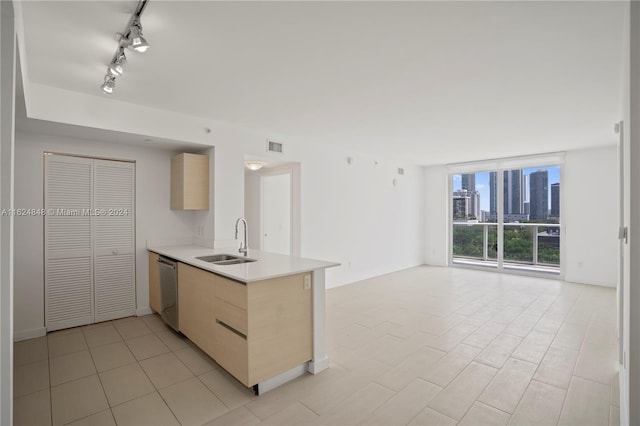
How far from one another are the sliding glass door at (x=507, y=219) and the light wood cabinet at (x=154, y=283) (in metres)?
6.71

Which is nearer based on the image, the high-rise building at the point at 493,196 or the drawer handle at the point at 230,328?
the drawer handle at the point at 230,328

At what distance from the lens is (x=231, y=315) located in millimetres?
2459

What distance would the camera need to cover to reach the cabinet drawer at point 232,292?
2314 mm

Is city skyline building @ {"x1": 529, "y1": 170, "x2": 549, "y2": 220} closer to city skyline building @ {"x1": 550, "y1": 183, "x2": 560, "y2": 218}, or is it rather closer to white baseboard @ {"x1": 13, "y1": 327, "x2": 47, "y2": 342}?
city skyline building @ {"x1": 550, "y1": 183, "x2": 560, "y2": 218}

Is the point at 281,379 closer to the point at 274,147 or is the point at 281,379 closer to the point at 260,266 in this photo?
the point at 260,266

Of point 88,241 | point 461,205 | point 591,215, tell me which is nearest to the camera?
point 88,241

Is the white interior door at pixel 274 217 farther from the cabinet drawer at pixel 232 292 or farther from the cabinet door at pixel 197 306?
the cabinet drawer at pixel 232 292

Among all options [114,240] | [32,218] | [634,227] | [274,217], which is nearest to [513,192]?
[274,217]

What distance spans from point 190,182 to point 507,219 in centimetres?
657

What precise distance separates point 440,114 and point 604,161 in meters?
4.12

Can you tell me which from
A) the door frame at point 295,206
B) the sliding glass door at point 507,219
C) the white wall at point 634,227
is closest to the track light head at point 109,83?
the door frame at point 295,206

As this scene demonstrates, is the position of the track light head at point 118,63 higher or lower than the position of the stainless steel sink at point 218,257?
higher

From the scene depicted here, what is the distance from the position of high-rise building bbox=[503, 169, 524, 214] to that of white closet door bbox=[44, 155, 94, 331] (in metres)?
7.62

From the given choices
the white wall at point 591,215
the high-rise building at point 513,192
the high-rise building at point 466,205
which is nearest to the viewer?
the white wall at point 591,215
